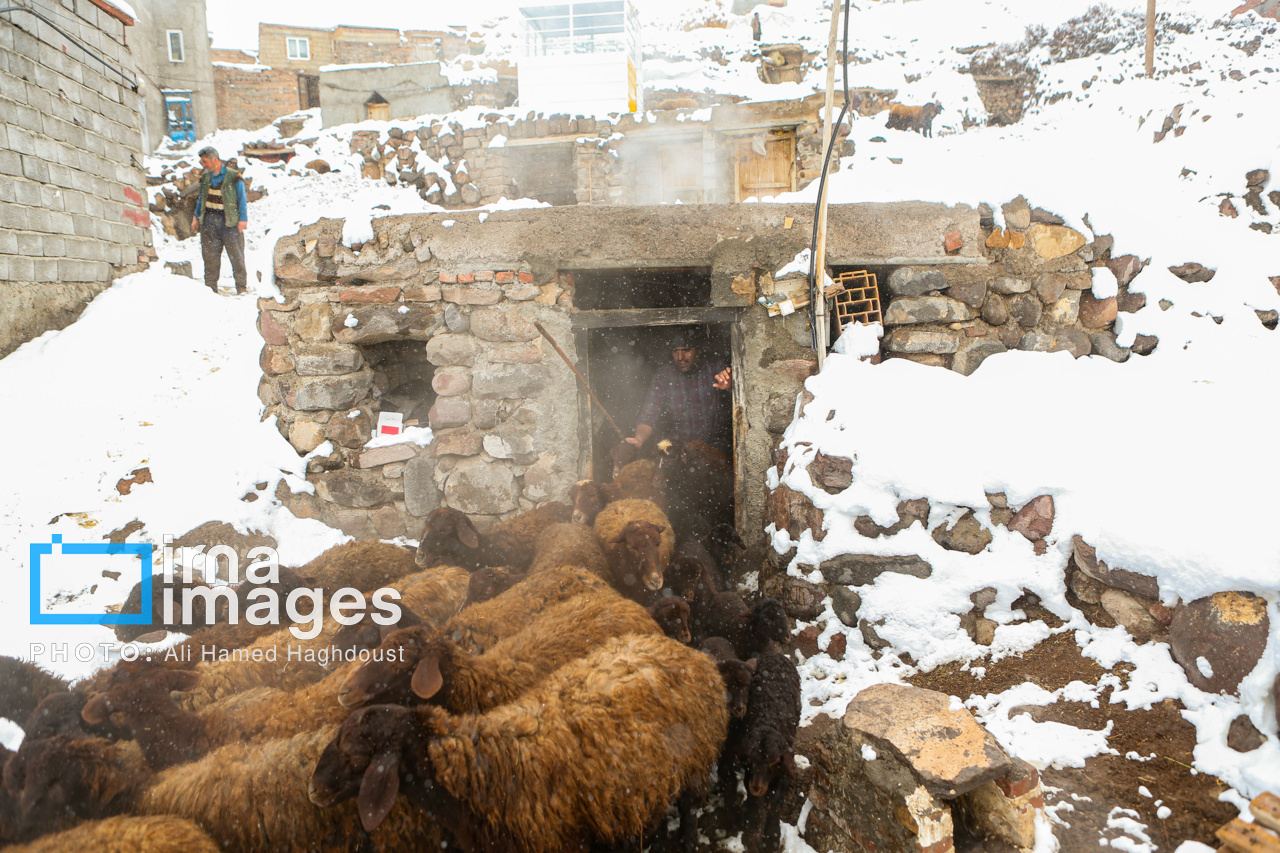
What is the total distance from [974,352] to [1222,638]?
226cm

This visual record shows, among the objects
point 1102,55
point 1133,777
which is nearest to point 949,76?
point 1102,55

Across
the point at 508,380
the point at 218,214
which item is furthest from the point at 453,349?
the point at 218,214

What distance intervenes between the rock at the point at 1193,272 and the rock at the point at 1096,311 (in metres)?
0.37

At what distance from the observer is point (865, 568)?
362 centimetres

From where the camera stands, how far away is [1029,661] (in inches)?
125

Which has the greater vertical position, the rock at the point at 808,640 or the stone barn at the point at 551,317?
the stone barn at the point at 551,317

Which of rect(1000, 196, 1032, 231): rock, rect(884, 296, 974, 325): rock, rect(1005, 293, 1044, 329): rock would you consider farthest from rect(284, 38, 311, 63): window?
rect(1005, 293, 1044, 329): rock

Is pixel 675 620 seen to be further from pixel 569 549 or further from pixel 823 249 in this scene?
pixel 823 249

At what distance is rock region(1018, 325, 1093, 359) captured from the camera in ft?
14.1

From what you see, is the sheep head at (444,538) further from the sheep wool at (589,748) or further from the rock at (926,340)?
the rock at (926,340)

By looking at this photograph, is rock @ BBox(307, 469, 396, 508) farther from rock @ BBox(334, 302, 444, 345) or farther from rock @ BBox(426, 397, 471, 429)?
rock @ BBox(334, 302, 444, 345)

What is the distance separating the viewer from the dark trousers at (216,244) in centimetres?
828

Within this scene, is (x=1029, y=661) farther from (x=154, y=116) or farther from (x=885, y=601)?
(x=154, y=116)

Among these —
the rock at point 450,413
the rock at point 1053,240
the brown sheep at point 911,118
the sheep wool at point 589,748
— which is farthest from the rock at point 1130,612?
the brown sheep at point 911,118
